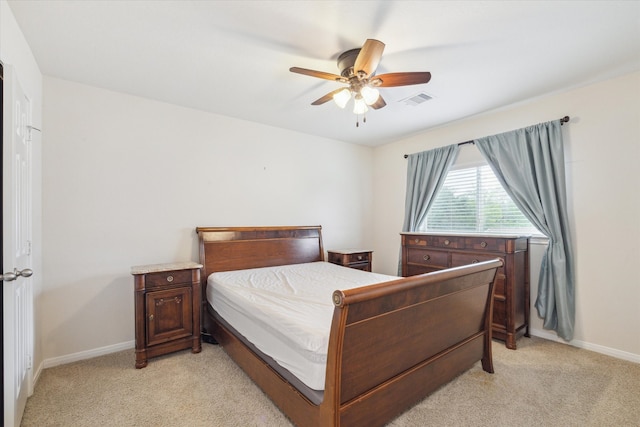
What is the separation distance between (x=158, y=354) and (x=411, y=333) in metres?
2.26

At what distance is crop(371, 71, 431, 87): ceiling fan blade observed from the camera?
1962mm

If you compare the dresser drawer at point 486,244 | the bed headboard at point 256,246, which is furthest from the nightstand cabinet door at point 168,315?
the dresser drawer at point 486,244

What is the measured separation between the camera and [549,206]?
292 cm

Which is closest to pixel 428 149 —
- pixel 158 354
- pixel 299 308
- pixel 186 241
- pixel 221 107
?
pixel 221 107

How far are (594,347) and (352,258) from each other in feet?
8.76

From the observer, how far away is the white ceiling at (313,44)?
5.67 ft

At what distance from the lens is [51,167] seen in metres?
2.51

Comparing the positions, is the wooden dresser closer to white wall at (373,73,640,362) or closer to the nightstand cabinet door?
white wall at (373,73,640,362)

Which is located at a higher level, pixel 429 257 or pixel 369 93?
pixel 369 93

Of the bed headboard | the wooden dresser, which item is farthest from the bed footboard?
the bed headboard

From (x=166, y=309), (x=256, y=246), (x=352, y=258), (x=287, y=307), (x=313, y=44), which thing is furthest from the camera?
(x=352, y=258)

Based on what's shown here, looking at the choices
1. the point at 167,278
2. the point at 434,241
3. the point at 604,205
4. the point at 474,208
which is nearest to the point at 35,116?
the point at 167,278

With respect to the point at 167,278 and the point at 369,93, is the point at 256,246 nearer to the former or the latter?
the point at 167,278

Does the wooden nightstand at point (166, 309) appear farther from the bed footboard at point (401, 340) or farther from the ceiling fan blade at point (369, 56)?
the ceiling fan blade at point (369, 56)
